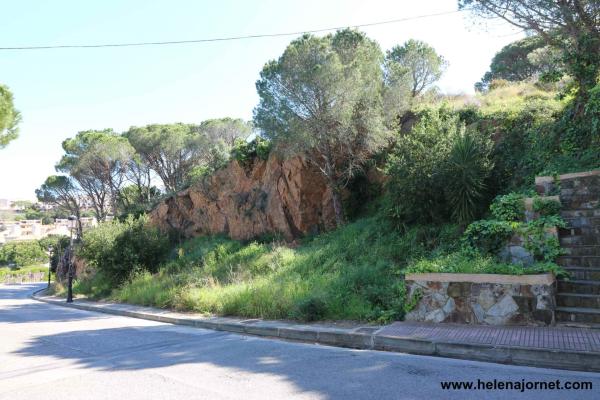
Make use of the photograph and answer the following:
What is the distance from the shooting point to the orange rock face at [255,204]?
18.8 metres

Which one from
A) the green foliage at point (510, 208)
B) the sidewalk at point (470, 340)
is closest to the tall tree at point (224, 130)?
the green foliage at point (510, 208)

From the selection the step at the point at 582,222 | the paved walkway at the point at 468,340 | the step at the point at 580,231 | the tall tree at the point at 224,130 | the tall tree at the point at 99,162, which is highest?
the tall tree at the point at 224,130

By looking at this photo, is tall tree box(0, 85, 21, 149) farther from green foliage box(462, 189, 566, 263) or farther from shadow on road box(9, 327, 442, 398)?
green foliage box(462, 189, 566, 263)

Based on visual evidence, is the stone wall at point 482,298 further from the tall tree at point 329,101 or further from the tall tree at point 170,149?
the tall tree at point 170,149

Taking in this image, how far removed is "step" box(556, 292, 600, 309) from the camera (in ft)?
21.9

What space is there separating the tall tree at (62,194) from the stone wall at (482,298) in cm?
4160

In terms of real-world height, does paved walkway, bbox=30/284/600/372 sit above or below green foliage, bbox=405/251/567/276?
below

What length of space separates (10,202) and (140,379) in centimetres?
20724

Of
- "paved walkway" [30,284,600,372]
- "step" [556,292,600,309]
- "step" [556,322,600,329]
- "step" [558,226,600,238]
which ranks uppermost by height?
"step" [558,226,600,238]

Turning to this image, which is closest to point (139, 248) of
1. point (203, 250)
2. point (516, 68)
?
point (203, 250)

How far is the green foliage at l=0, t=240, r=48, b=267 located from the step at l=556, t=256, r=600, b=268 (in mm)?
99350

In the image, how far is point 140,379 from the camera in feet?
18.5

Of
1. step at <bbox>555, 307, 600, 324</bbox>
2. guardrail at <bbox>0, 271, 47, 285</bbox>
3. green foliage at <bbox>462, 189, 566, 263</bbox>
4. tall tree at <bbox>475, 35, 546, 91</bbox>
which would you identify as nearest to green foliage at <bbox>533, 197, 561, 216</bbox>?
green foliage at <bbox>462, 189, 566, 263</bbox>

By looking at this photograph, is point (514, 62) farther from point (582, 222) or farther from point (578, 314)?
point (578, 314)
